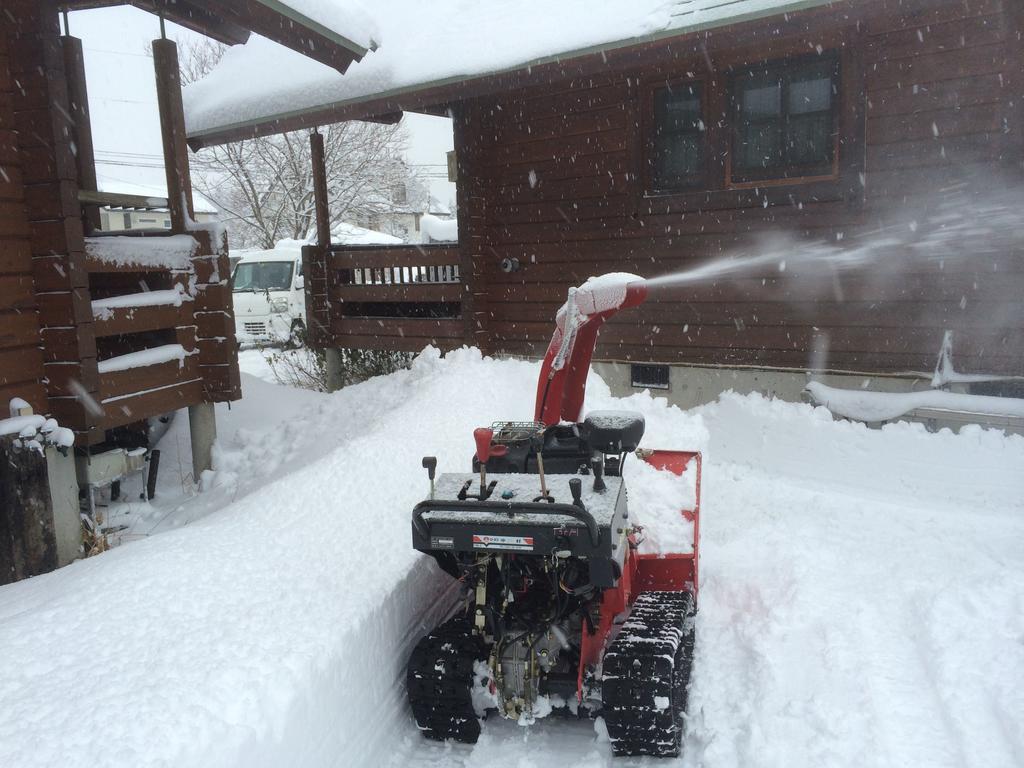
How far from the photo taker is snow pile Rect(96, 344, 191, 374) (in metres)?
6.45

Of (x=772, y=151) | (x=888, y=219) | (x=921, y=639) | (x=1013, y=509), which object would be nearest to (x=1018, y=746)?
(x=921, y=639)

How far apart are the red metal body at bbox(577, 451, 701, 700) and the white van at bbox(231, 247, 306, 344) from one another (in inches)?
543

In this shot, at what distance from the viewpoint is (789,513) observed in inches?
233

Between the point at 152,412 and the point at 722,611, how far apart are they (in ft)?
16.8

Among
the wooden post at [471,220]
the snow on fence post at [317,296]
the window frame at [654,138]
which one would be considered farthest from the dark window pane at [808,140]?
the snow on fence post at [317,296]

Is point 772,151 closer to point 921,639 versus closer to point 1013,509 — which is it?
point 1013,509

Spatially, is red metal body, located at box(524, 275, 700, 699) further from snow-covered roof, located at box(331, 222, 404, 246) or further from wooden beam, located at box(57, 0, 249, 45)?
snow-covered roof, located at box(331, 222, 404, 246)

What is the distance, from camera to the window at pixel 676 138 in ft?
26.9

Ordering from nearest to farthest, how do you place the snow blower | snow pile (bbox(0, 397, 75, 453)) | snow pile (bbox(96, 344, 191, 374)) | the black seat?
the snow blower < the black seat < snow pile (bbox(0, 397, 75, 453)) < snow pile (bbox(96, 344, 191, 374))

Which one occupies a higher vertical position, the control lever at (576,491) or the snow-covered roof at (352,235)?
the snow-covered roof at (352,235)

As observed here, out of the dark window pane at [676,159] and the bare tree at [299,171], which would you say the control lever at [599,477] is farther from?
the bare tree at [299,171]

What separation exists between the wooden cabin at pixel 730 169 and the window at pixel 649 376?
0.09 ft

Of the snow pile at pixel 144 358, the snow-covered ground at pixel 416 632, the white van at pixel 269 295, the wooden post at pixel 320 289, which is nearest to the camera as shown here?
the snow-covered ground at pixel 416 632

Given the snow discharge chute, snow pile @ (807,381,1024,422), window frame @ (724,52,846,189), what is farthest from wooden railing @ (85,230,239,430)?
snow pile @ (807,381,1024,422)
